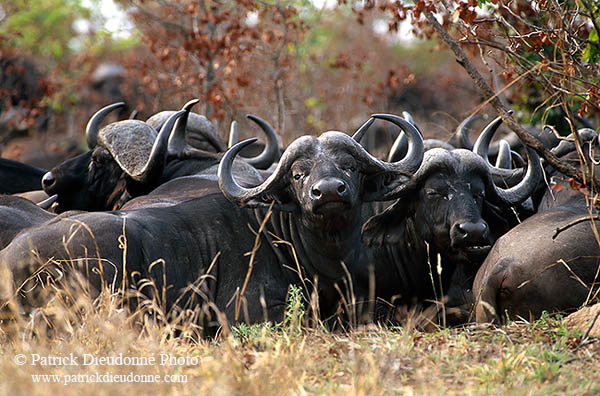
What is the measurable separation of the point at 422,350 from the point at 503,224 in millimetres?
2138

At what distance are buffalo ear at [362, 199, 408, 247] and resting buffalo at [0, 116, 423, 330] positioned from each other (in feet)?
0.50

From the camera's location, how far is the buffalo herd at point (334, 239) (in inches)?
189

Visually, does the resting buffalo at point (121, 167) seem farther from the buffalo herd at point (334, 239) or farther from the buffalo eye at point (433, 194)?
the buffalo eye at point (433, 194)

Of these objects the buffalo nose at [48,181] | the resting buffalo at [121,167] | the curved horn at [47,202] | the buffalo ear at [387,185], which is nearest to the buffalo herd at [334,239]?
the buffalo ear at [387,185]

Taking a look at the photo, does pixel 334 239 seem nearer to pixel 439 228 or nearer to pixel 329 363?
pixel 439 228

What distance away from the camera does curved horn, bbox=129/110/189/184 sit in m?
6.25

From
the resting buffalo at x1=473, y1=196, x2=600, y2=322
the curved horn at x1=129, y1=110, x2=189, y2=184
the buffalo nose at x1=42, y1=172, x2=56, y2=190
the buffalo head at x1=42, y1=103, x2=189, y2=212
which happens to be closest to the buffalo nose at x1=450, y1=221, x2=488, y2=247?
the resting buffalo at x1=473, y1=196, x2=600, y2=322

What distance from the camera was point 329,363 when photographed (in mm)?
3646

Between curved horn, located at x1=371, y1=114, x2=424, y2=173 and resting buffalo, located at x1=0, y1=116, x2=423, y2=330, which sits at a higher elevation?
curved horn, located at x1=371, y1=114, x2=424, y2=173

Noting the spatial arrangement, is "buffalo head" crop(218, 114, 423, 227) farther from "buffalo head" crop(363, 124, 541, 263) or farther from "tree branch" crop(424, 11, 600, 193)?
"tree branch" crop(424, 11, 600, 193)

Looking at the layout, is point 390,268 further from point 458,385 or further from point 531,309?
point 458,385

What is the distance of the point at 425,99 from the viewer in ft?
66.9

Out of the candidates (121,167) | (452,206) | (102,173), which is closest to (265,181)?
(452,206)

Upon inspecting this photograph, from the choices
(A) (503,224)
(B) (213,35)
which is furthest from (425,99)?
(A) (503,224)
